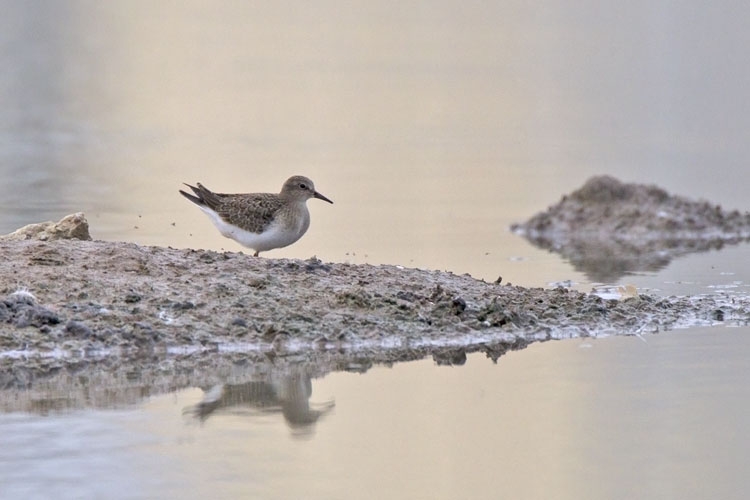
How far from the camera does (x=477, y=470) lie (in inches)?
263

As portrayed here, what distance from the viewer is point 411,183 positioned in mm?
19141

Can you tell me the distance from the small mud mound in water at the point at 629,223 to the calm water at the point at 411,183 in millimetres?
565

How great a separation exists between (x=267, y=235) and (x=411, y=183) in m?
8.13

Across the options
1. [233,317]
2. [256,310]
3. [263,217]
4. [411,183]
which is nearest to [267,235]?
[263,217]

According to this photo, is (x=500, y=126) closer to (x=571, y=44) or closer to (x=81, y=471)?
(x=571, y=44)

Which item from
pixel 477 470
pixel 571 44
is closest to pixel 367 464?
pixel 477 470

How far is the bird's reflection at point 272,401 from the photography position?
24.8 feet

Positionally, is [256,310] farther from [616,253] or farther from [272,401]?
[616,253]

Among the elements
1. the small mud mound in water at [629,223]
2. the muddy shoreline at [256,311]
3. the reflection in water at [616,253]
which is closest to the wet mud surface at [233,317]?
the muddy shoreline at [256,311]

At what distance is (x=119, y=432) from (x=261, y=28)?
42.0 metres

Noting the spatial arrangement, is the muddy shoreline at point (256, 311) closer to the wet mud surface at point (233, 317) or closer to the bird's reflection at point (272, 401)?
the wet mud surface at point (233, 317)

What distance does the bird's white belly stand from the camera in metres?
11.2

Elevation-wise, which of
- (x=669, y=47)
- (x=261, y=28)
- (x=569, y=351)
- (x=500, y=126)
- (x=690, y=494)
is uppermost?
(x=261, y=28)

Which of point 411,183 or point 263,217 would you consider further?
point 411,183
